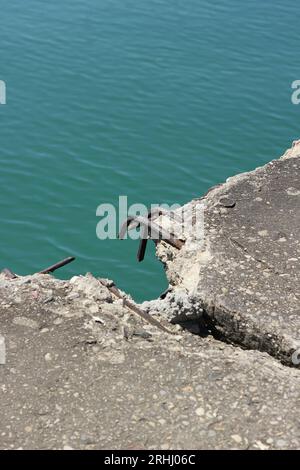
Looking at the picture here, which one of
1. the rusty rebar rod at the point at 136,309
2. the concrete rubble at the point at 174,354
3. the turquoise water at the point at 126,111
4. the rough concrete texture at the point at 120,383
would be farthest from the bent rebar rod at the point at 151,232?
the turquoise water at the point at 126,111

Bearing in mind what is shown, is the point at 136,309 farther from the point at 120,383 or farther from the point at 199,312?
the point at 120,383

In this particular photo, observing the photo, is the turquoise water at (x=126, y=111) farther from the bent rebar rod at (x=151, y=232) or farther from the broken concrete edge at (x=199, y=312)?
the broken concrete edge at (x=199, y=312)

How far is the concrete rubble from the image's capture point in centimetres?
505

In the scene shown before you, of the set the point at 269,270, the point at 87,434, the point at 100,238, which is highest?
the point at 269,270

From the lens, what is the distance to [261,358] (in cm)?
572

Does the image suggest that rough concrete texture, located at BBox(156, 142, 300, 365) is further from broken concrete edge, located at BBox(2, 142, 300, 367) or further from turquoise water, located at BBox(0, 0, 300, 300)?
turquoise water, located at BBox(0, 0, 300, 300)

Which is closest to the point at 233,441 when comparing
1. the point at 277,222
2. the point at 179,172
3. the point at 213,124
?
the point at 277,222

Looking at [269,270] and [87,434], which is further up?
[269,270]

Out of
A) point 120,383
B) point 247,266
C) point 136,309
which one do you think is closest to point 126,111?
point 247,266

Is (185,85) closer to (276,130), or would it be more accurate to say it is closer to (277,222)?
(276,130)

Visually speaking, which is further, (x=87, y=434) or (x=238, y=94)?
(x=238, y=94)

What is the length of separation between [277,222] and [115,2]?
1518cm

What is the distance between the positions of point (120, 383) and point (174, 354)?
0.50 meters

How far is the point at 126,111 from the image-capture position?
49.6 feet
